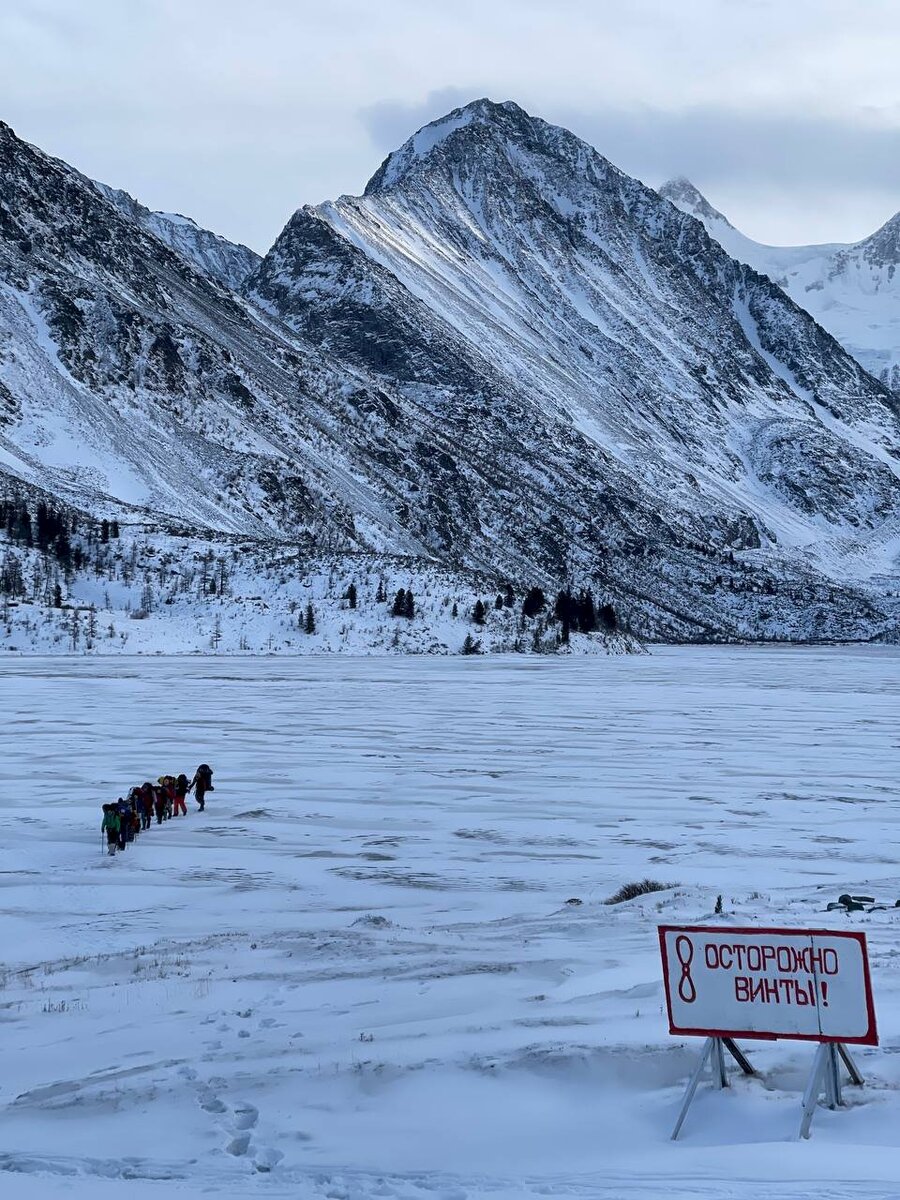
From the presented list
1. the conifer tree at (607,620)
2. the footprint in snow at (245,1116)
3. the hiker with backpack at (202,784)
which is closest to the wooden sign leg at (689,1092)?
the footprint in snow at (245,1116)

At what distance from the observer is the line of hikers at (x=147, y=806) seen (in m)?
18.4

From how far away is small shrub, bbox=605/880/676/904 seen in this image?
15.6m

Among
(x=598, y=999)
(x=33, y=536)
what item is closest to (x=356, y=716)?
(x=598, y=999)

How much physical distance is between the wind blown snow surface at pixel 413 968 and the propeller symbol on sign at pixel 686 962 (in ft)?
2.56

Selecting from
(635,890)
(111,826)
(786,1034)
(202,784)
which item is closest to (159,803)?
(202,784)

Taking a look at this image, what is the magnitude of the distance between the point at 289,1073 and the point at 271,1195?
1.94 meters

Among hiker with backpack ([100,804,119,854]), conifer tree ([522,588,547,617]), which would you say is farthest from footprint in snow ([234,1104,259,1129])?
conifer tree ([522,588,547,617])

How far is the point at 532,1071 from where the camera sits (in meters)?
9.69

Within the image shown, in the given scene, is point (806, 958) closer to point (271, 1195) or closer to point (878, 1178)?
point (878, 1178)

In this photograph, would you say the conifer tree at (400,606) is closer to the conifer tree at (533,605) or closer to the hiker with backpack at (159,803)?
the conifer tree at (533,605)

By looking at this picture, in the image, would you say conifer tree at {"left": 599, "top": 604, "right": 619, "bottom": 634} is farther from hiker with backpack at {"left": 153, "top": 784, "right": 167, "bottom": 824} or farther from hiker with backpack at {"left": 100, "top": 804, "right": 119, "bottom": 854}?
hiker with backpack at {"left": 100, "top": 804, "right": 119, "bottom": 854}

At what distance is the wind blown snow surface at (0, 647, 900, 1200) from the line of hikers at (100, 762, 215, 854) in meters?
0.37

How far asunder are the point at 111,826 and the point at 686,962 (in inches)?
455

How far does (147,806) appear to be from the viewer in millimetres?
20438
